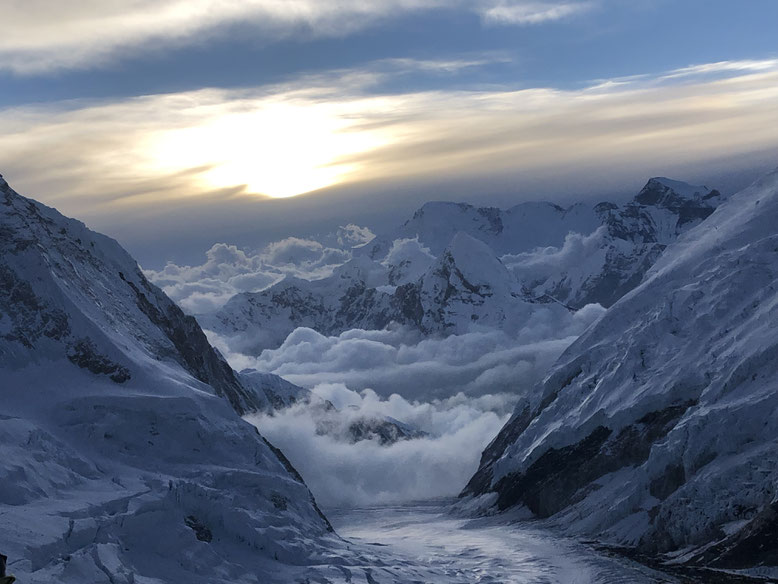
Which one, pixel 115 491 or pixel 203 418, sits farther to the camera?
pixel 203 418

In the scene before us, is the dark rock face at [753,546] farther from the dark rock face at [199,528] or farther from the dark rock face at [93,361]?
the dark rock face at [93,361]

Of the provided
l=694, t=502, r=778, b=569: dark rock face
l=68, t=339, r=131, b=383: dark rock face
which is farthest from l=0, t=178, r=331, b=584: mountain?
l=694, t=502, r=778, b=569: dark rock face

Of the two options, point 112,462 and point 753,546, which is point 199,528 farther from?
point 753,546

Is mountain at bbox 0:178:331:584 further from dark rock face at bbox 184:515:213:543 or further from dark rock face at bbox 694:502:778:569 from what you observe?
dark rock face at bbox 694:502:778:569

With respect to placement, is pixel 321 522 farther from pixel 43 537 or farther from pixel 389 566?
pixel 43 537

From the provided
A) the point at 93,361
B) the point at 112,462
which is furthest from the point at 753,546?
the point at 93,361

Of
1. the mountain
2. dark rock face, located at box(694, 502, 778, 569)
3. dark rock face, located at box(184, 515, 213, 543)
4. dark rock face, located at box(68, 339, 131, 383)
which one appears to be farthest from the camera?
dark rock face, located at box(694, 502, 778, 569)

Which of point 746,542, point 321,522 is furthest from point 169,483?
point 746,542

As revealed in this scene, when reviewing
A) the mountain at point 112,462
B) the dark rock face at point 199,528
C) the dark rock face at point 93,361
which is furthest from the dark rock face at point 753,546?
the dark rock face at point 93,361
